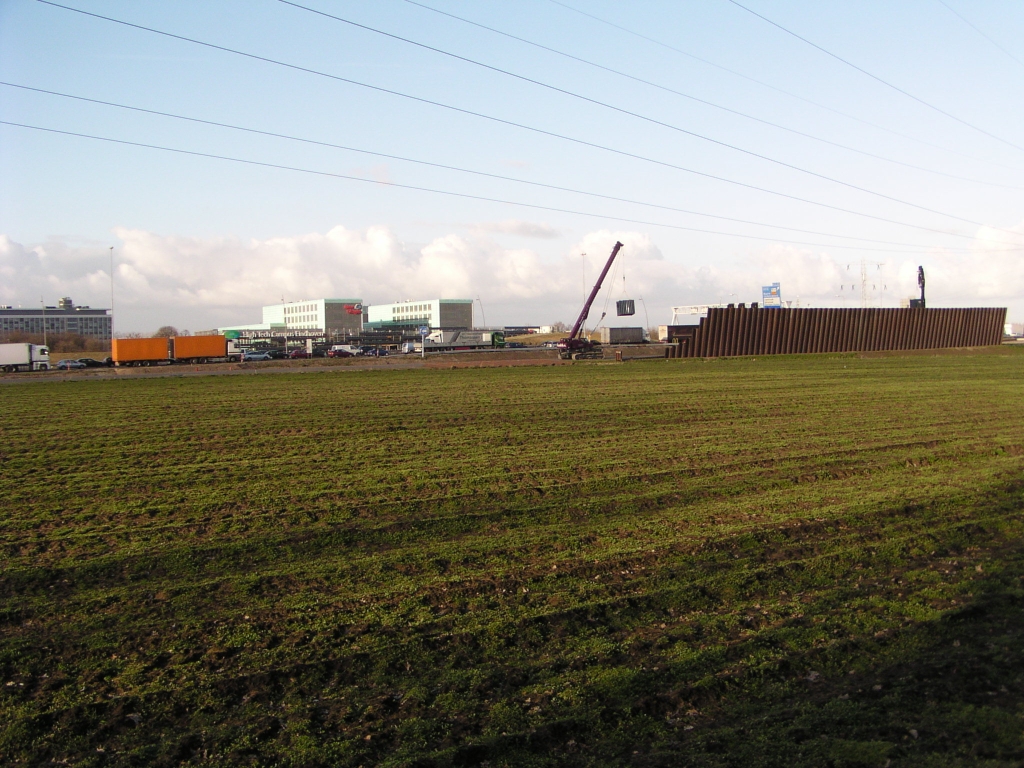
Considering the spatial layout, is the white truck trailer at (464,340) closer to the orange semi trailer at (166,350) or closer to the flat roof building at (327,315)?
the orange semi trailer at (166,350)

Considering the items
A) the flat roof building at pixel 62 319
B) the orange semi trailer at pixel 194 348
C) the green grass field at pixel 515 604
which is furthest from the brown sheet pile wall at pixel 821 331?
the flat roof building at pixel 62 319

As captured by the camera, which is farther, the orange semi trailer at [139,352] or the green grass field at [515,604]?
the orange semi trailer at [139,352]

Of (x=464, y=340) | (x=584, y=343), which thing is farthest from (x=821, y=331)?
(x=464, y=340)

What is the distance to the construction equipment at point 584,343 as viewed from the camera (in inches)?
2509

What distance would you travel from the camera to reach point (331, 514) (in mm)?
10555

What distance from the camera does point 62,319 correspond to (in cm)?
14300

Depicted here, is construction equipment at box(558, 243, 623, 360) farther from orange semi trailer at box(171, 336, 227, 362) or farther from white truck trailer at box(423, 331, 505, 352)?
orange semi trailer at box(171, 336, 227, 362)

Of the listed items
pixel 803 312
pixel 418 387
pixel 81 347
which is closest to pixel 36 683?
pixel 418 387

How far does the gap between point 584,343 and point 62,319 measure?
113 metres

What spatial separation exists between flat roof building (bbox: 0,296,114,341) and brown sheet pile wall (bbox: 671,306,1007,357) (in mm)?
113520

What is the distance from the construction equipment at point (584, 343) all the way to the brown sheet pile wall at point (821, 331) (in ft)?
22.7

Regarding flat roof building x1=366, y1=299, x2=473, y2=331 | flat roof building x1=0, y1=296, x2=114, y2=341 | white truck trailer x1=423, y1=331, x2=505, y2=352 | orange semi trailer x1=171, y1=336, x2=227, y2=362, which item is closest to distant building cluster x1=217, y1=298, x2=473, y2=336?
flat roof building x1=366, y1=299, x2=473, y2=331

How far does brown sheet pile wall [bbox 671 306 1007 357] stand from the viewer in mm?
61312

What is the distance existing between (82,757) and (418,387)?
91.7ft
